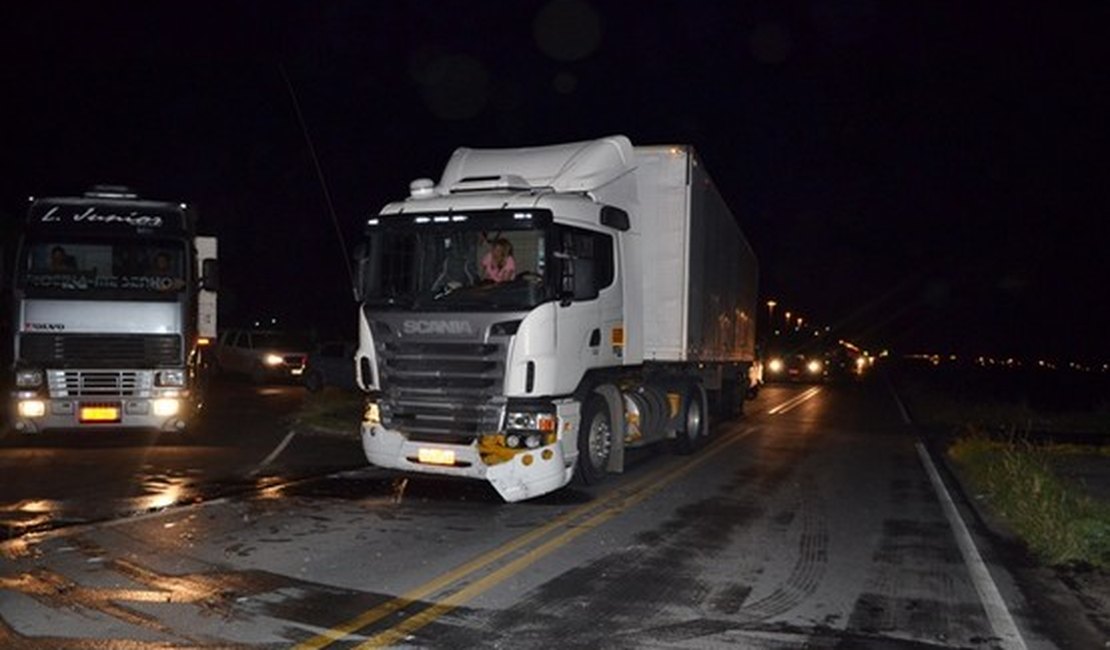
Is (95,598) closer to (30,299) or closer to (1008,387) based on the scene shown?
(30,299)

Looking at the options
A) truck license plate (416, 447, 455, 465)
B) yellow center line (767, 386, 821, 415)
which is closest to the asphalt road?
truck license plate (416, 447, 455, 465)

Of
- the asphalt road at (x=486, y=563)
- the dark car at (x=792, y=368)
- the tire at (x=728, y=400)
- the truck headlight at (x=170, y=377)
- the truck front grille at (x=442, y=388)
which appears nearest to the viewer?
the asphalt road at (x=486, y=563)

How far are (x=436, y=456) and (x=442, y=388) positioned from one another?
2.36 feet

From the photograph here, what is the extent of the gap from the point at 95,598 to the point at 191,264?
9.49m

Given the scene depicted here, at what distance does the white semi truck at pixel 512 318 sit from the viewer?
1106 cm

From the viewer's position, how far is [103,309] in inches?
595

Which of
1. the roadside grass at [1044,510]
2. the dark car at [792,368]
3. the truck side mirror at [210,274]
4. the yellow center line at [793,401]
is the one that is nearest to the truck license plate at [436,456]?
the roadside grass at [1044,510]

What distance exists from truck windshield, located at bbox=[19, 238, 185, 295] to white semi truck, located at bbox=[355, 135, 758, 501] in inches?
187

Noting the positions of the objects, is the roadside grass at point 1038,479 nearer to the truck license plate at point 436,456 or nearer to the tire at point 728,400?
the tire at point 728,400

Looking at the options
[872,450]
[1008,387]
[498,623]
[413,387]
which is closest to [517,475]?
[413,387]

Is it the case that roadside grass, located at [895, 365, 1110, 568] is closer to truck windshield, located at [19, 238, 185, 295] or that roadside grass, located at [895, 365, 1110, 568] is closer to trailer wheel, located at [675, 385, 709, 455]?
trailer wheel, located at [675, 385, 709, 455]

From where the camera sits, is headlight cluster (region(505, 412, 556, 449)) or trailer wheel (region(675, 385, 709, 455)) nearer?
headlight cluster (region(505, 412, 556, 449))

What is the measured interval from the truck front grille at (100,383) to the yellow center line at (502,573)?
7.40 m

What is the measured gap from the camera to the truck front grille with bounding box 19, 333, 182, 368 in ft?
48.8
